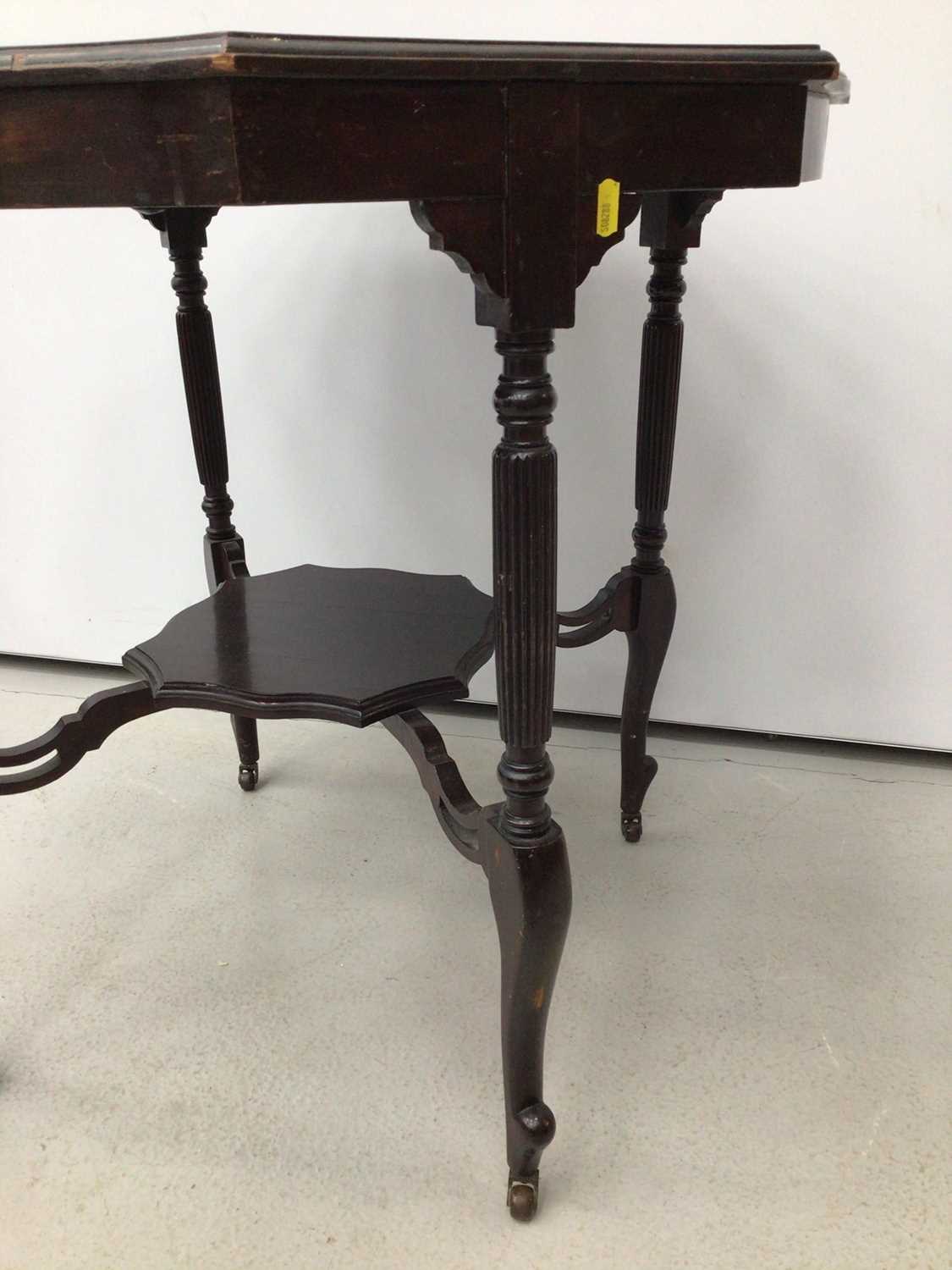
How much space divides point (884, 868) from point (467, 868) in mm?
576

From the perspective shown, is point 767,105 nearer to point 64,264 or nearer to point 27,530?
point 64,264

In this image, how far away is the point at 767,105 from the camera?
2.89 ft

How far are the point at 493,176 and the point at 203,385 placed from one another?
2.63ft

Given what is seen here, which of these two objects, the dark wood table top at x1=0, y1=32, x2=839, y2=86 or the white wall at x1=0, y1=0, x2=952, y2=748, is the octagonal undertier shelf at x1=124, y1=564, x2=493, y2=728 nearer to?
the white wall at x1=0, y1=0, x2=952, y2=748

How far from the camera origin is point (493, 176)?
782 millimetres

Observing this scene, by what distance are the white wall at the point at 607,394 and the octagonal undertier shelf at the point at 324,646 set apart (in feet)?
1.27

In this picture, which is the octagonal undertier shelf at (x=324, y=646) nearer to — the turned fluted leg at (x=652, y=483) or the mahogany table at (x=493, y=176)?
the mahogany table at (x=493, y=176)

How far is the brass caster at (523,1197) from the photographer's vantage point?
0.99 m

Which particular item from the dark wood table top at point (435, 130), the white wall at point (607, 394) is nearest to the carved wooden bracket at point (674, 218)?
the dark wood table top at point (435, 130)

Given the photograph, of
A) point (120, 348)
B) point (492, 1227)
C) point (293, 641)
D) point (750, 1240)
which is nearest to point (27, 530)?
point (120, 348)

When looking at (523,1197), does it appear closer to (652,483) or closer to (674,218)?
(652,483)

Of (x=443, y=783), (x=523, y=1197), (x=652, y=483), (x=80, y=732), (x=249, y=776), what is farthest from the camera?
(x=249, y=776)

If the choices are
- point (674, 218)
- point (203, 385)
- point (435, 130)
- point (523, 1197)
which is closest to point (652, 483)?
point (674, 218)

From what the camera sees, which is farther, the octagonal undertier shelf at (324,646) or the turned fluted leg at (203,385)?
the turned fluted leg at (203,385)
